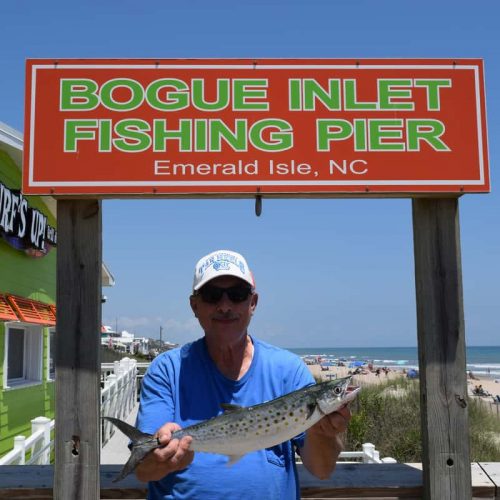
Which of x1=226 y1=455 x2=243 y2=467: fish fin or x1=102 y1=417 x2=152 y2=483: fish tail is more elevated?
x1=102 y1=417 x2=152 y2=483: fish tail

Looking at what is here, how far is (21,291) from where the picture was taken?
35.3 ft

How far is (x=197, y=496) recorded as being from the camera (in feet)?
8.71

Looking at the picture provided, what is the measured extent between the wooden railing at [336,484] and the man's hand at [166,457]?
29.7 inches

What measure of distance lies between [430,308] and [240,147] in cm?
128

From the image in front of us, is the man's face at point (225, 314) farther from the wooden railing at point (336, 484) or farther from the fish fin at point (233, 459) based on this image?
the wooden railing at point (336, 484)

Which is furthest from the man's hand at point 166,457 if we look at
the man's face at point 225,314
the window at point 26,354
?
the window at point 26,354

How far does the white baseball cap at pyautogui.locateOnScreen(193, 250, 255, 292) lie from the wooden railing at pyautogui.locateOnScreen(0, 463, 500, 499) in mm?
1139

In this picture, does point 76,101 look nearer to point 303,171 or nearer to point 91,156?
point 91,156

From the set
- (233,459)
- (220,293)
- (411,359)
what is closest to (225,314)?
(220,293)

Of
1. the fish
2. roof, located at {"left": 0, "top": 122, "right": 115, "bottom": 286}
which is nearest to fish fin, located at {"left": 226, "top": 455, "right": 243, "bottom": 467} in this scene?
the fish

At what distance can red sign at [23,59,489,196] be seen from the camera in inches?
126

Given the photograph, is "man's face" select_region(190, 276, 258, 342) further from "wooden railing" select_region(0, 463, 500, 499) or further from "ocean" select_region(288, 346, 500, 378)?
"ocean" select_region(288, 346, 500, 378)

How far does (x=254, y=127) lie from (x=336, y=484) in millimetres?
1891

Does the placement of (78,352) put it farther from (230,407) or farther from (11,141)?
(11,141)
